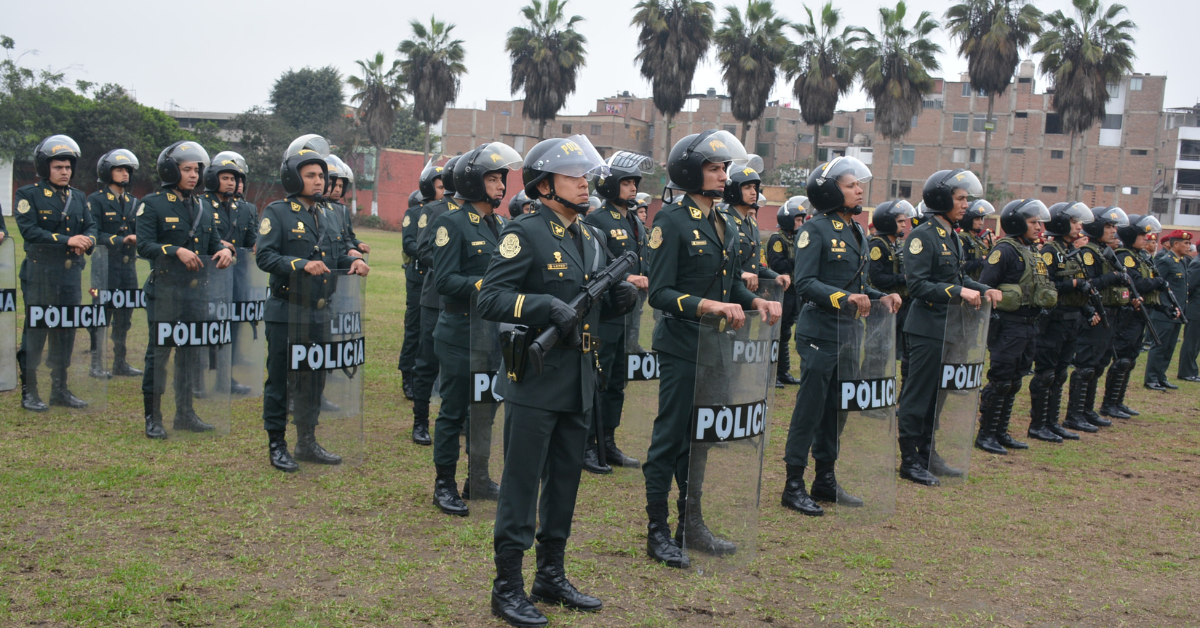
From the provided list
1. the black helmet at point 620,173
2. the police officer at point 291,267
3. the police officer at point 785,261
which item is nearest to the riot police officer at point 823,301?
the black helmet at point 620,173

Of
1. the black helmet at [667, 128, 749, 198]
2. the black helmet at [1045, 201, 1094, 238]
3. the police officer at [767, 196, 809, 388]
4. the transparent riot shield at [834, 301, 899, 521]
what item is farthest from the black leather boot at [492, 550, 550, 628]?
the police officer at [767, 196, 809, 388]

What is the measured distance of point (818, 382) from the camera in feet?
20.4

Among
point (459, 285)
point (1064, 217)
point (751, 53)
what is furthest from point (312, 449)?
point (751, 53)

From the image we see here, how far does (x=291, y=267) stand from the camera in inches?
251

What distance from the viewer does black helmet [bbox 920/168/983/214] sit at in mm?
7453

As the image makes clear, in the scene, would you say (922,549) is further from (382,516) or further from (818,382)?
(382,516)

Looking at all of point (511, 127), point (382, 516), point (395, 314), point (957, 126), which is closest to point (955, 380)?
point (382, 516)

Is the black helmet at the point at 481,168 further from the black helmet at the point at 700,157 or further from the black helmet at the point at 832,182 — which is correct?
the black helmet at the point at 832,182

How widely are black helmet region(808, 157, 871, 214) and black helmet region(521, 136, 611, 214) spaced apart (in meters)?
2.39

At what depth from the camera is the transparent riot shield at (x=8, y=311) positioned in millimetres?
8203

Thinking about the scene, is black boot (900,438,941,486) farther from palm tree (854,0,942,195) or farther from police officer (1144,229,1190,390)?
palm tree (854,0,942,195)

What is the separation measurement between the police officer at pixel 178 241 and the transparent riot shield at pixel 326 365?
3.98 feet

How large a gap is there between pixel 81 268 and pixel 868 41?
38.5 m

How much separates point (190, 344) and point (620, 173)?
12.4 feet
